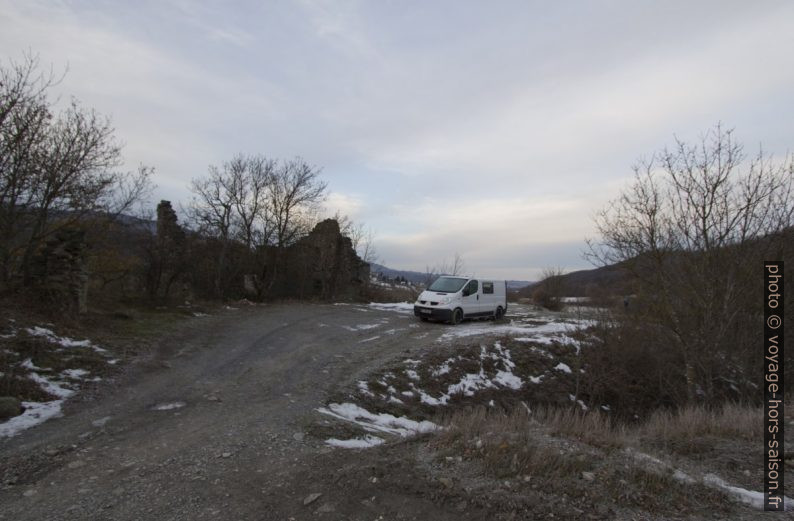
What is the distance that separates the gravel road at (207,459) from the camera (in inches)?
152

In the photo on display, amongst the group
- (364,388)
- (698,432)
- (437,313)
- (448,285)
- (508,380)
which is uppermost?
(448,285)

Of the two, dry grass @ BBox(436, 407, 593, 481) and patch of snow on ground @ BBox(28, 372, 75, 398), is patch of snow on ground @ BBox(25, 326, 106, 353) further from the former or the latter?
dry grass @ BBox(436, 407, 593, 481)

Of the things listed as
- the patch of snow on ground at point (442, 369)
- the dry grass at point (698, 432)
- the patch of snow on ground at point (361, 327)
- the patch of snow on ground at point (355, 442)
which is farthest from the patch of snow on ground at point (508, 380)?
the patch of snow on ground at point (355, 442)

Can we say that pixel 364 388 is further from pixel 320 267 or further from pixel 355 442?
pixel 320 267

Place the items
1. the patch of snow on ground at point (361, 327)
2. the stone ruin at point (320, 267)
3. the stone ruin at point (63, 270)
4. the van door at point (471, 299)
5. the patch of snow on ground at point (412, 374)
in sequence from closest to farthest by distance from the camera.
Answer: the patch of snow on ground at point (412, 374)
the stone ruin at point (63, 270)
the patch of snow on ground at point (361, 327)
the van door at point (471, 299)
the stone ruin at point (320, 267)

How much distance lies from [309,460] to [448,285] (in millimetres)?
14163

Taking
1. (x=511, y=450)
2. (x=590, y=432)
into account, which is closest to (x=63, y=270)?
(x=511, y=450)

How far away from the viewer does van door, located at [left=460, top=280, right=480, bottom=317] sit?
18.5 m

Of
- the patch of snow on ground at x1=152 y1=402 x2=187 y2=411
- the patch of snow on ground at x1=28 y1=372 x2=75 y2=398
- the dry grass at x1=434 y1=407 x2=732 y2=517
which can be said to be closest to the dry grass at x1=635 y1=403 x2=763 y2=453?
the dry grass at x1=434 y1=407 x2=732 y2=517

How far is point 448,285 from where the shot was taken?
61.4 feet

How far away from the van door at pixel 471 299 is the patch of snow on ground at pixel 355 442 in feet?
40.3

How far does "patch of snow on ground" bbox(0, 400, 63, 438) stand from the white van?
1305 centimetres

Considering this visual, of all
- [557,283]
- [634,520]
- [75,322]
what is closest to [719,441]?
[634,520]

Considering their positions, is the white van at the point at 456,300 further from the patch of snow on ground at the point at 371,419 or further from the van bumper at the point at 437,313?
the patch of snow on ground at the point at 371,419
